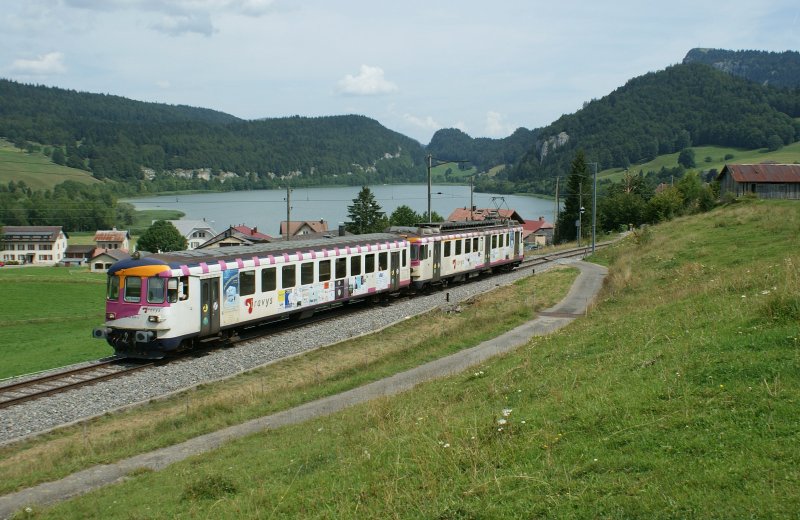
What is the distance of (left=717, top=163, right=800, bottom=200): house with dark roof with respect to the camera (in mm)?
57719

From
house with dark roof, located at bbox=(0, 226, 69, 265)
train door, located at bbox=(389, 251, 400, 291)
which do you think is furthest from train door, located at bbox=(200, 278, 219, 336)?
house with dark roof, located at bbox=(0, 226, 69, 265)

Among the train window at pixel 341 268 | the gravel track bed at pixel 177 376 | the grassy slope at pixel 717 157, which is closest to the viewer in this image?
the gravel track bed at pixel 177 376

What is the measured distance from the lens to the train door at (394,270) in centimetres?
3056

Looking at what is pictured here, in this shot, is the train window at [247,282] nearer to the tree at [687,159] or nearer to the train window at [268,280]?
the train window at [268,280]

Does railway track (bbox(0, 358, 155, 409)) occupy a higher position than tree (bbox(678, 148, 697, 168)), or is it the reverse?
tree (bbox(678, 148, 697, 168))

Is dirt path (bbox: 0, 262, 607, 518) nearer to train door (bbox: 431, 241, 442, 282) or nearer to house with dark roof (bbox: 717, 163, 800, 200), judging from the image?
train door (bbox: 431, 241, 442, 282)

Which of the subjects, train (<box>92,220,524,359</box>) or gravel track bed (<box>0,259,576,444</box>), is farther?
train (<box>92,220,524,359</box>)

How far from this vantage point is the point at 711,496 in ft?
19.5

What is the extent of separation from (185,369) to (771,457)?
15.5 meters

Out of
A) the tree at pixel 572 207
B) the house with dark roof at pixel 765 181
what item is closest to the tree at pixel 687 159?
the tree at pixel 572 207

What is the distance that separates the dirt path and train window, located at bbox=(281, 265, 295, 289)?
23.6 ft

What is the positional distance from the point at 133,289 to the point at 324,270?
7639mm

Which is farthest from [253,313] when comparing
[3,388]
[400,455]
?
[400,455]

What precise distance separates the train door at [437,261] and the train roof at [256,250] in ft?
8.65
